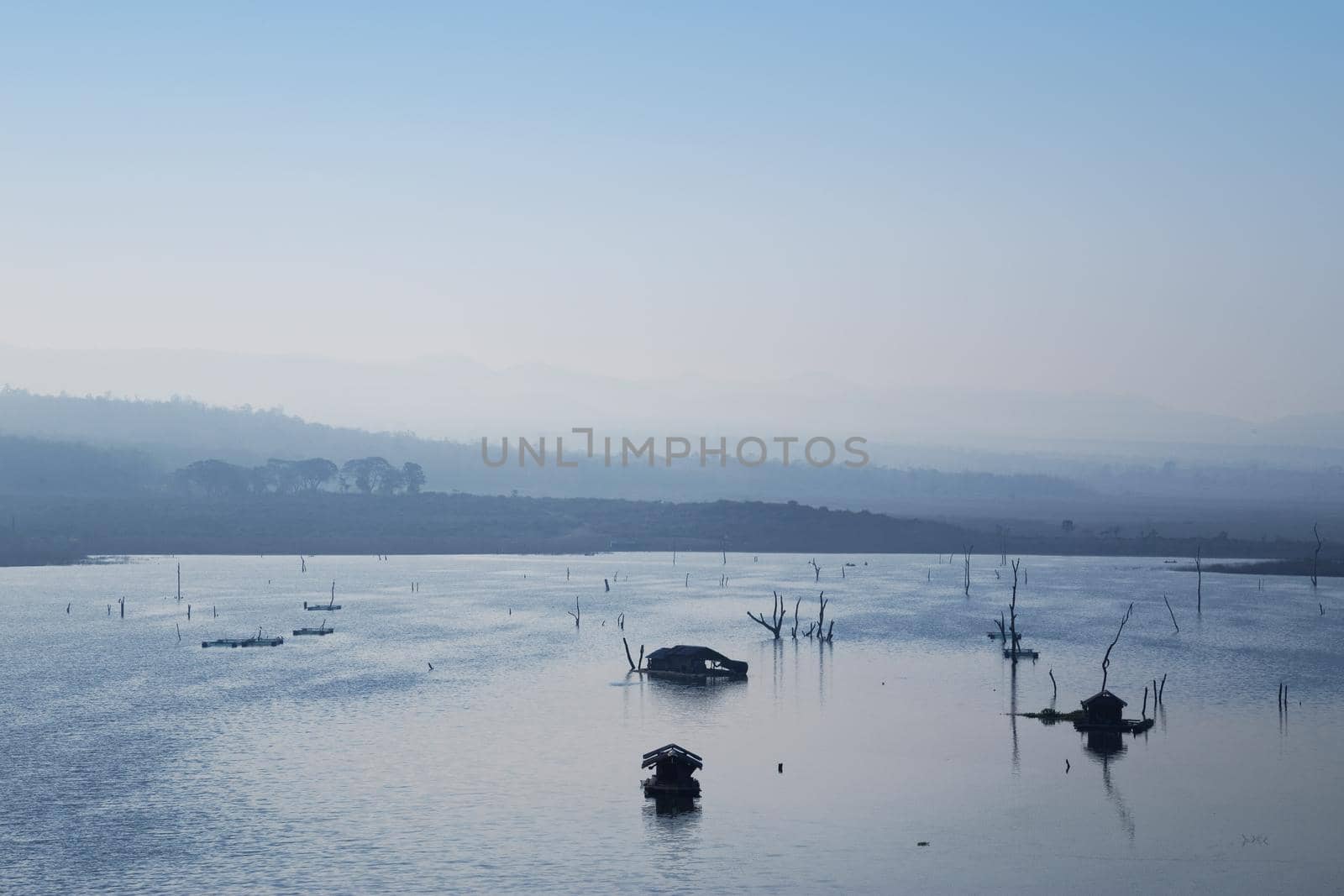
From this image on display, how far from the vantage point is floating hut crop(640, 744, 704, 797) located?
35.5 metres

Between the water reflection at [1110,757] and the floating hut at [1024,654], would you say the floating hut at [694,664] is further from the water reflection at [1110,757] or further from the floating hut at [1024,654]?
the water reflection at [1110,757]

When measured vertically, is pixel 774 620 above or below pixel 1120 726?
above

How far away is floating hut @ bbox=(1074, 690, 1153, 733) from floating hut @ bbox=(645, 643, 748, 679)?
19497mm

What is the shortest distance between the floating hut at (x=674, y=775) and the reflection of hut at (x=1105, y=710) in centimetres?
1659

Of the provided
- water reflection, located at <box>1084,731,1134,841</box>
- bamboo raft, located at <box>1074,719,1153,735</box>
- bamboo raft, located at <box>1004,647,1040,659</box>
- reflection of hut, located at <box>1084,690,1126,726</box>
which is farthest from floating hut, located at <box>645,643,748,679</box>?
water reflection, located at <box>1084,731,1134,841</box>

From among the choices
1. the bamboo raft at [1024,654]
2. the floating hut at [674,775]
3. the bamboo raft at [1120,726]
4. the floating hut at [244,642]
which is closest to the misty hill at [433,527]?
the floating hut at [244,642]

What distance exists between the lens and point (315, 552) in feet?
516

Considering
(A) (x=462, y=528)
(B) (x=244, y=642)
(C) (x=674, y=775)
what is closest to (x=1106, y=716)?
(C) (x=674, y=775)

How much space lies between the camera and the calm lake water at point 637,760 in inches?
1169

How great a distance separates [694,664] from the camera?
59.3 meters

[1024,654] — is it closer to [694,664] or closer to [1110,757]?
[694,664]

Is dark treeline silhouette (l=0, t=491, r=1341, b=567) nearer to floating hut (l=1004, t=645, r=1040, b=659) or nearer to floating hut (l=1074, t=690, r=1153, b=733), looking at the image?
floating hut (l=1004, t=645, r=1040, b=659)

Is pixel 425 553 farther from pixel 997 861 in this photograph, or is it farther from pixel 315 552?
pixel 997 861

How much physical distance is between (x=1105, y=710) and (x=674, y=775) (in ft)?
Answer: 57.6
